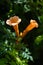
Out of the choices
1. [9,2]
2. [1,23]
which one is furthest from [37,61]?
[9,2]

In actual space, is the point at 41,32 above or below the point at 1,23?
below

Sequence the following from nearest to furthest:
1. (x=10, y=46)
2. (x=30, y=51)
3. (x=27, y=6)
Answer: (x=10, y=46) < (x=30, y=51) < (x=27, y=6)

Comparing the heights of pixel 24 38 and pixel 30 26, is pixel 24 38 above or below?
below

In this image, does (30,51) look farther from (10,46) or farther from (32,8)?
(32,8)

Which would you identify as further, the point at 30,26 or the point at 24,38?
the point at 24,38

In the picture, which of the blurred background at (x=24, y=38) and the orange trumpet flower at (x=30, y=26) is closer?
the blurred background at (x=24, y=38)

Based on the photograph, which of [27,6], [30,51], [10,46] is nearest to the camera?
[10,46]

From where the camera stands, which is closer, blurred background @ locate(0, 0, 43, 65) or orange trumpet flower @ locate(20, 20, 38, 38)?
blurred background @ locate(0, 0, 43, 65)

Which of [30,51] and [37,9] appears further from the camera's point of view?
[37,9]
